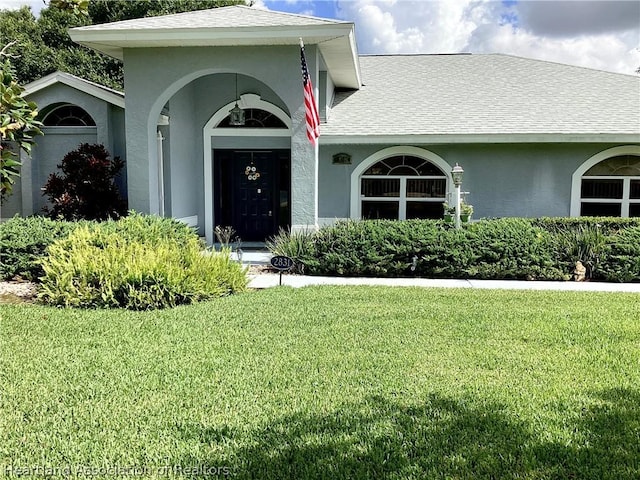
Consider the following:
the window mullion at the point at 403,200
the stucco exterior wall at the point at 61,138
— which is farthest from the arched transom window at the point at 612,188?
the stucco exterior wall at the point at 61,138

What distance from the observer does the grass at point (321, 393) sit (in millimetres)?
3414

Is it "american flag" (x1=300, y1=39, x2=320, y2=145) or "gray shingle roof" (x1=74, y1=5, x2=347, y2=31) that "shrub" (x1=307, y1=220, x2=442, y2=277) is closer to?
"american flag" (x1=300, y1=39, x2=320, y2=145)

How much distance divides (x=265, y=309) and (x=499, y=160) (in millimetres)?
8528

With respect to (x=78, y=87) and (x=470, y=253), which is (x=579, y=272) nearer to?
(x=470, y=253)

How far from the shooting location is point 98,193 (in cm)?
1233

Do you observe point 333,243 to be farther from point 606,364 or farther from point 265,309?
point 606,364

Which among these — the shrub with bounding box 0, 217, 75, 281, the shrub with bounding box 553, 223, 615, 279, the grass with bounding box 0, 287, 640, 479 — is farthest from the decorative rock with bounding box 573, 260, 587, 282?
the shrub with bounding box 0, 217, 75, 281

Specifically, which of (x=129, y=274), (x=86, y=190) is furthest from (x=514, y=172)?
(x=86, y=190)

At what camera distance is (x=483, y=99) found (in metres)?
14.8

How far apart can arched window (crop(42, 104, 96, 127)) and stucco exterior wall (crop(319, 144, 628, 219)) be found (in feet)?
20.8

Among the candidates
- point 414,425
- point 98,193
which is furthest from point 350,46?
point 414,425

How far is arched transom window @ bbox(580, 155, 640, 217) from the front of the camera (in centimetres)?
1316

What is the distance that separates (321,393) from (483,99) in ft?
40.8

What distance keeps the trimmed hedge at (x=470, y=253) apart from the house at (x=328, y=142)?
1.30 meters
